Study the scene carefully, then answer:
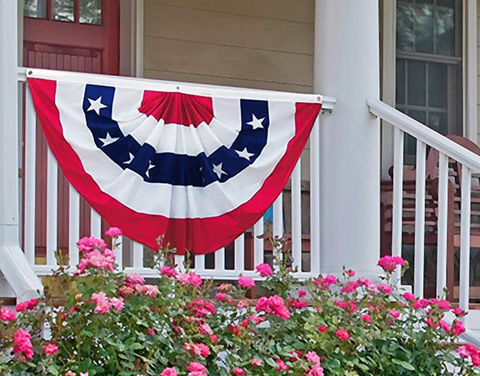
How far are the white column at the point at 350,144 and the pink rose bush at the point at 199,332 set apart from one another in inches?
30.8

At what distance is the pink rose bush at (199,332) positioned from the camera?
9.62 feet

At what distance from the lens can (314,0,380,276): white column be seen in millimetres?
4496

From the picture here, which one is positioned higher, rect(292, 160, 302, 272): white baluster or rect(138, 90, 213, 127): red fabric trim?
rect(138, 90, 213, 127): red fabric trim

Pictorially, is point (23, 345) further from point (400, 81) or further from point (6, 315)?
point (400, 81)

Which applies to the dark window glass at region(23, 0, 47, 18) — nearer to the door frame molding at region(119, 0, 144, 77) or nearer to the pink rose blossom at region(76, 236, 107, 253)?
the door frame molding at region(119, 0, 144, 77)

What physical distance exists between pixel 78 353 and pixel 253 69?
3.75 m

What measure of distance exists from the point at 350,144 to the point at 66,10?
247 cm

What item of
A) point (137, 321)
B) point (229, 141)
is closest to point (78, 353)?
point (137, 321)

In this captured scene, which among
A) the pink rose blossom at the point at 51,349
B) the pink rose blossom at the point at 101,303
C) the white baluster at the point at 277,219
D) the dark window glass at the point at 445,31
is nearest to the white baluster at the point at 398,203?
the white baluster at the point at 277,219

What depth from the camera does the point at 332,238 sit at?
4.55 metres

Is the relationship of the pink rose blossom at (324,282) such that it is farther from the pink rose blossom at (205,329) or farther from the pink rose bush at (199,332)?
the pink rose blossom at (205,329)

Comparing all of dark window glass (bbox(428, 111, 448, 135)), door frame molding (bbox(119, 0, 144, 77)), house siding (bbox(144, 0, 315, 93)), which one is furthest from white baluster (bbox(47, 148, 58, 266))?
dark window glass (bbox(428, 111, 448, 135))

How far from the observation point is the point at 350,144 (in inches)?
179

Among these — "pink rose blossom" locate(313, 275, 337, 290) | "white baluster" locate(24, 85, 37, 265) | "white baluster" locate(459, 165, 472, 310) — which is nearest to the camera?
"pink rose blossom" locate(313, 275, 337, 290)
